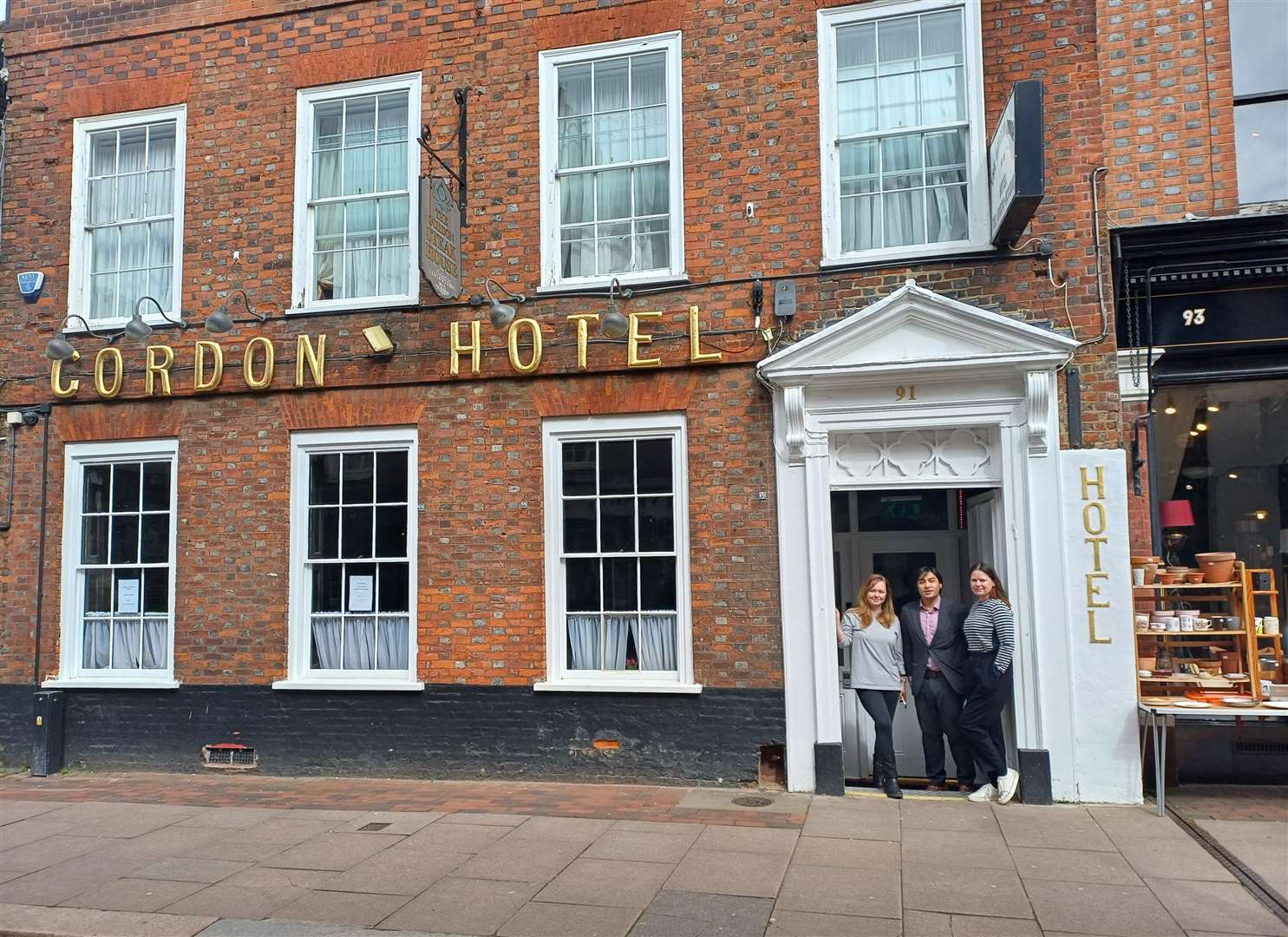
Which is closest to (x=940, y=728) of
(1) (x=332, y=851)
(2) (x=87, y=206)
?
(1) (x=332, y=851)

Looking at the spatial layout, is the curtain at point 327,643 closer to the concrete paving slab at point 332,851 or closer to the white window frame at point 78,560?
the white window frame at point 78,560

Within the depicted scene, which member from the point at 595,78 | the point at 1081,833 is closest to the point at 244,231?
the point at 595,78

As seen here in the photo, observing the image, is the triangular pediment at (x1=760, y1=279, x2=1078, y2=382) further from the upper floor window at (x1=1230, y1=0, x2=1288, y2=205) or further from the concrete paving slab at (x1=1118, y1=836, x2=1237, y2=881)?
the concrete paving slab at (x1=1118, y1=836, x2=1237, y2=881)

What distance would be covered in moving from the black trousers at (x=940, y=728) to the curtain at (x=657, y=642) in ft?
6.83

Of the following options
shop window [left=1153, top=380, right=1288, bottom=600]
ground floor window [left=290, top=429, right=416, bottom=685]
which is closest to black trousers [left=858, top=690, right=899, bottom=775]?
shop window [left=1153, top=380, right=1288, bottom=600]

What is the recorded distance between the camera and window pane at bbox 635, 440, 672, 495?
8883 millimetres

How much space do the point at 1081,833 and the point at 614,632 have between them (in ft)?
12.9

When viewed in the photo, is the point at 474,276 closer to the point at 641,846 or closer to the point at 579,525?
the point at 579,525

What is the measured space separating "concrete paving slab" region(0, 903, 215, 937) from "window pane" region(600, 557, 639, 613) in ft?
13.7

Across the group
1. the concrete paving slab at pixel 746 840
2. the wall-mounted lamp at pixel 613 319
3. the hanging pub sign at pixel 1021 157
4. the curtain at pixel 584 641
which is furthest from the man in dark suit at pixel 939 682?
the wall-mounted lamp at pixel 613 319

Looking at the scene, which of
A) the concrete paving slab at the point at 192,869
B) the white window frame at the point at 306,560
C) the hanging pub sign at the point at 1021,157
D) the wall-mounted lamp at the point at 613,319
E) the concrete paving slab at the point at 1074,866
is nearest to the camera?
the concrete paving slab at the point at 1074,866

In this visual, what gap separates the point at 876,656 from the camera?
8.18 metres

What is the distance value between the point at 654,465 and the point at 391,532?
2.55 m

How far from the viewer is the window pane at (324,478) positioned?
959 cm
